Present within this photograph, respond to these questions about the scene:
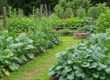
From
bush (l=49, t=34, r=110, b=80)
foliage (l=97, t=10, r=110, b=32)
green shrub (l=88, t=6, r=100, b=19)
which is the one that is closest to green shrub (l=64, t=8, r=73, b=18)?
green shrub (l=88, t=6, r=100, b=19)

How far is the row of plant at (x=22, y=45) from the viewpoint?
881 cm

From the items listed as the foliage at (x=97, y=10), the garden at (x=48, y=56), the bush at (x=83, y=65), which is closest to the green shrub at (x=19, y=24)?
A: the garden at (x=48, y=56)

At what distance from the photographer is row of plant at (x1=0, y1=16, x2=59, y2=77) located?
881cm

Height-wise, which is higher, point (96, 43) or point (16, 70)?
point (96, 43)

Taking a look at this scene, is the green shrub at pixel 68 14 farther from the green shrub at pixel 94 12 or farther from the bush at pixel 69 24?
the bush at pixel 69 24

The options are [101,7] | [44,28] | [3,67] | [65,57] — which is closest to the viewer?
[65,57]

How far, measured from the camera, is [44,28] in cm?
1305

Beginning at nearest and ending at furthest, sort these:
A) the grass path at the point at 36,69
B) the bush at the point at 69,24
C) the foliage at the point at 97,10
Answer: the grass path at the point at 36,69 → the bush at the point at 69,24 → the foliage at the point at 97,10

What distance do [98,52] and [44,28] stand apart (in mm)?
5601

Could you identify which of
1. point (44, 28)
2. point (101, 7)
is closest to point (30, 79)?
point (44, 28)

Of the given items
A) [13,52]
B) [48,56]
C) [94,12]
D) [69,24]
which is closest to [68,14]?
[94,12]

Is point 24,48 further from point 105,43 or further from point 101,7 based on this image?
point 101,7

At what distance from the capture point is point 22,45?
9875 millimetres

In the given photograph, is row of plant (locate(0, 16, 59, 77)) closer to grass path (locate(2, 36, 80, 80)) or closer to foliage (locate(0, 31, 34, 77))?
foliage (locate(0, 31, 34, 77))
